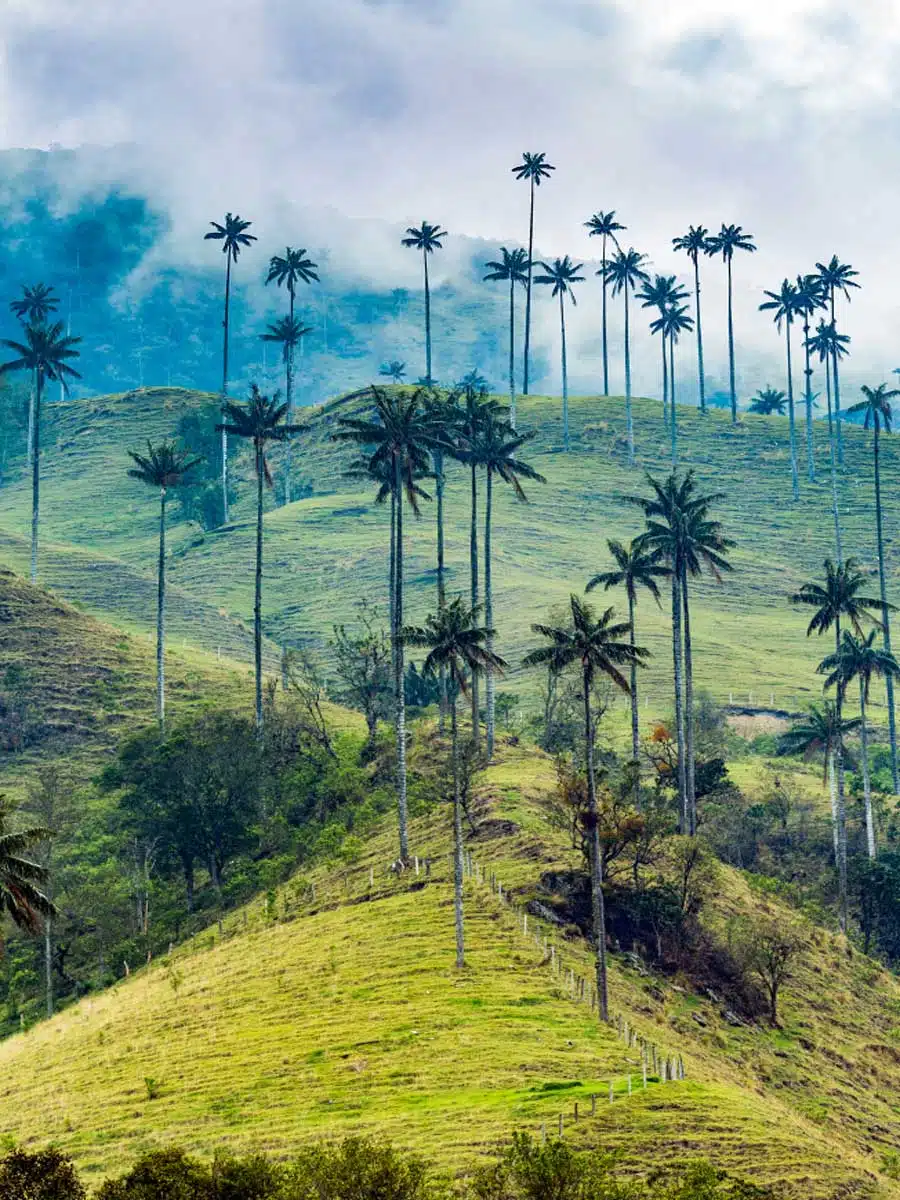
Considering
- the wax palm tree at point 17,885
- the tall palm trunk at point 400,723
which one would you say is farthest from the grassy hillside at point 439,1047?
the wax palm tree at point 17,885

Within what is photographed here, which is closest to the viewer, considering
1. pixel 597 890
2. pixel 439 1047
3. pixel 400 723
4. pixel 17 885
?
pixel 17 885

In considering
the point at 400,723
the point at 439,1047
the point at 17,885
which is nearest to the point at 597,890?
the point at 439,1047

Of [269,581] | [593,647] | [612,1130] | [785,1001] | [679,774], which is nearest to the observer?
[612,1130]

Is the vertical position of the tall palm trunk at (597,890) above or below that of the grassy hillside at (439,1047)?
above

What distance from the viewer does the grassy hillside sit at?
41938mm

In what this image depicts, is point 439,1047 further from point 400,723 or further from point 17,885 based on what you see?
point 400,723

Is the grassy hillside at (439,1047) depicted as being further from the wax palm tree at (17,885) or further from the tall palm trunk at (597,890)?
the wax palm tree at (17,885)

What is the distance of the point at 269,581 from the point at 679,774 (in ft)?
305

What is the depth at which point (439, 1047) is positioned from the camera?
49000 mm

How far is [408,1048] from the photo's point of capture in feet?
162

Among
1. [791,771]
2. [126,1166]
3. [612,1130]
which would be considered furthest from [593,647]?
[791,771]

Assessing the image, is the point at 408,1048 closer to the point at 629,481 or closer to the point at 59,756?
the point at 59,756

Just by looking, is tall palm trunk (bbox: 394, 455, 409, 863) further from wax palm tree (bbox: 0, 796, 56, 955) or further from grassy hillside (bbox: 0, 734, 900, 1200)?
wax palm tree (bbox: 0, 796, 56, 955)

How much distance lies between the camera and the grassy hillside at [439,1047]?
41938mm
